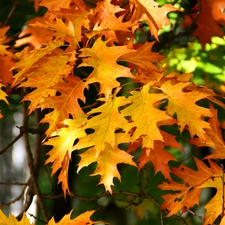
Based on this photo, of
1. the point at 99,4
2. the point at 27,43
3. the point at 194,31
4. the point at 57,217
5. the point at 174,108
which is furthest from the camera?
the point at 57,217

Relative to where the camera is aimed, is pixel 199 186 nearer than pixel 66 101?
No

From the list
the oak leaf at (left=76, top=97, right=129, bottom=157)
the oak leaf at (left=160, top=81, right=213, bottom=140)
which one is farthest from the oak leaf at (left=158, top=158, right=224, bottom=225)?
the oak leaf at (left=76, top=97, right=129, bottom=157)

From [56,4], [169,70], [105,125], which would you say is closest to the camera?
[105,125]

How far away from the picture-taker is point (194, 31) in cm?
174

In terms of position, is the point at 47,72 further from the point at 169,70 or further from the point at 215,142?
the point at 169,70

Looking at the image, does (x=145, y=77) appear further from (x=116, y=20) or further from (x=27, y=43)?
(x=27, y=43)

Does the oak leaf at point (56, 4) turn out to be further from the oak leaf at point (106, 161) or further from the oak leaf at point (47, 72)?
the oak leaf at point (106, 161)

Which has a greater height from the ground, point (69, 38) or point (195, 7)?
point (69, 38)

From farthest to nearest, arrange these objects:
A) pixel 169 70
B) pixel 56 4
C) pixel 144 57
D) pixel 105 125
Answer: pixel 169 70 → pixel 56 4 → pixel 144 57 → pixel 105 125

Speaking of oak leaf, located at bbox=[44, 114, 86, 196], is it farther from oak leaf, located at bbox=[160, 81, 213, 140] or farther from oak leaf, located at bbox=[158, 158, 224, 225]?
oak leaf, located at bbox=[158, 158, 224, 225]

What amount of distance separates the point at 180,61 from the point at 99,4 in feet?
2.83

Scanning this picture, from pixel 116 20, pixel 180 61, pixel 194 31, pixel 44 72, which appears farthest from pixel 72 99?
pixel 180 61

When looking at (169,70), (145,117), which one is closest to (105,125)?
(145,117)

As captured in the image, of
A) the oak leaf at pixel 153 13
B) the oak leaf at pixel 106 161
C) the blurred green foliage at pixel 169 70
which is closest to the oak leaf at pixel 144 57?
the oak leaf at pixel 153 13
